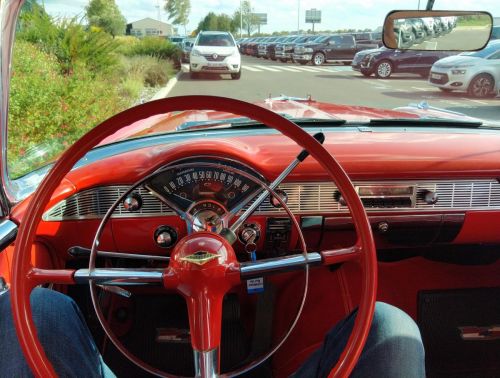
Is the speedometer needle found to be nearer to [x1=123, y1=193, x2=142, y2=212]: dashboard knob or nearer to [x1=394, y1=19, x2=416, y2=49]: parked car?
[x1=123, y1=193, x2=142, y2=212]: dashboard knob

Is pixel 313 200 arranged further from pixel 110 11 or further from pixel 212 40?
pixel 212 40

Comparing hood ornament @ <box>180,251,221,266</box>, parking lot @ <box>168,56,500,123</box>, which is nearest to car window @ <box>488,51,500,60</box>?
parking lot @ <box>168,56,500,123</box>

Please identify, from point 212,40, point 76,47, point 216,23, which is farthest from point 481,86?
point 76,47

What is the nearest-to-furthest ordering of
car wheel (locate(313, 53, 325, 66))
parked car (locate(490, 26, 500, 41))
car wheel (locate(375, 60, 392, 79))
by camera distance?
parked car (locate(490, 26, 500, 41))
car wheel (locate(375, 60, 392, 79))
car wheel (locate(313, 53, 325, 66))

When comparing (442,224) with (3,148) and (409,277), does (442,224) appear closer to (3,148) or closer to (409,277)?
(409,277)

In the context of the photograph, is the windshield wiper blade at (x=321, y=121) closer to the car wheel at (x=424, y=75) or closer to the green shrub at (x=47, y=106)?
the green shrub at (x=47, y=106)

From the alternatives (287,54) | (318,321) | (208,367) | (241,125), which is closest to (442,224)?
A: (318,321)

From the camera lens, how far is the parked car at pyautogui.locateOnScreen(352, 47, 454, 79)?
3513 mm

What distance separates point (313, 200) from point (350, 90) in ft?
12.2

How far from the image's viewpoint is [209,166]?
1813 millimetres

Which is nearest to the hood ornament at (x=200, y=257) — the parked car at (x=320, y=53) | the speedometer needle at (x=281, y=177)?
the speedometer needle at (x=281, y=177)

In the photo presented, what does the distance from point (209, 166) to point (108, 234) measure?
0.56 metres

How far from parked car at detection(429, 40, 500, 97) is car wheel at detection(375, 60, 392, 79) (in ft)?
5.05

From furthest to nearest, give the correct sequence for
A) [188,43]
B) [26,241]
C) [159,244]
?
1. [188,43]
2. [159,244]
3. [26,241]
